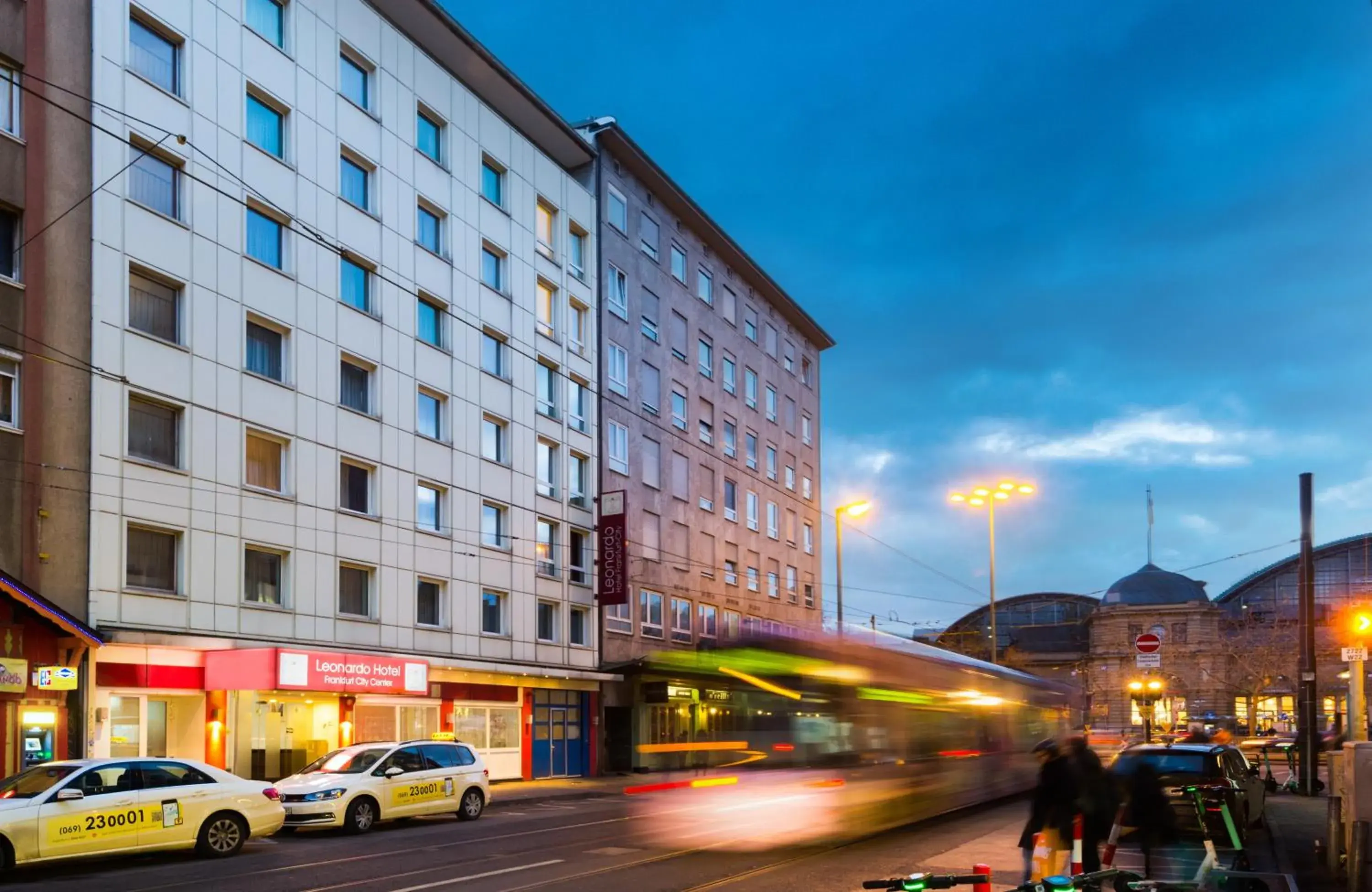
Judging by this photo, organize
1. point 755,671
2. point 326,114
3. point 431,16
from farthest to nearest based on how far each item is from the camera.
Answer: point 431,16, point 326,114, point 755,671

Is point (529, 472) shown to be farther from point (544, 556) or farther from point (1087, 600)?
point (1087, 600)

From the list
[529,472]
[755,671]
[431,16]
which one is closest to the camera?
[755,671]

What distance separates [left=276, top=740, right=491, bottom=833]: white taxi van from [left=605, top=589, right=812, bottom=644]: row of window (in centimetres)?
1827

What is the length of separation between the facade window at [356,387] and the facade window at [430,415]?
1894 millimetres

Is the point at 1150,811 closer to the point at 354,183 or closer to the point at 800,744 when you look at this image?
the point at 800,744

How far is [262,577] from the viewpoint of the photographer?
2914 centimetres

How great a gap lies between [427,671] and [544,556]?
9008mm

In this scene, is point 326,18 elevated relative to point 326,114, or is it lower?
elevated

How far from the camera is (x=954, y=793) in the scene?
2142cm

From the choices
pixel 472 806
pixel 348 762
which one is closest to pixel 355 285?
pixel 348 762

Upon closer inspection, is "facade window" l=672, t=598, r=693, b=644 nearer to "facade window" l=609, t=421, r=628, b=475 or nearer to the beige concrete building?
the beige concrete building

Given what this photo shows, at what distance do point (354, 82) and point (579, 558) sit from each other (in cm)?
1690

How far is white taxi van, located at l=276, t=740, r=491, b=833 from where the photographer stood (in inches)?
864

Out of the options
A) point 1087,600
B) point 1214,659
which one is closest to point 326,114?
point 1214,659
